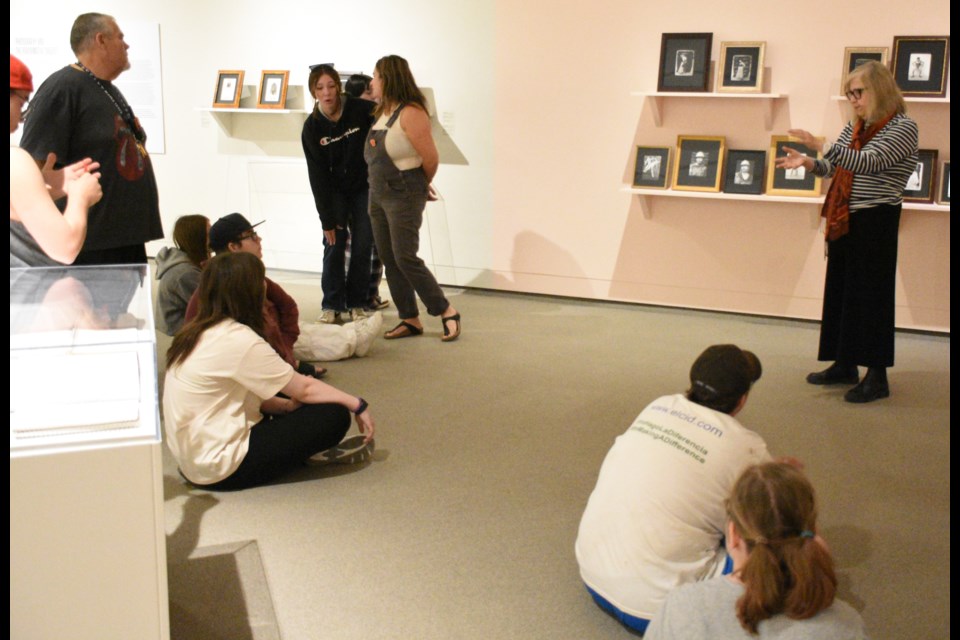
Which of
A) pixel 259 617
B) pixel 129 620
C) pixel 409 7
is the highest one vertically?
pixel 409 7

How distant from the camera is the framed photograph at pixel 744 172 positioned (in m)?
5.34

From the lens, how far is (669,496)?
6.93ft

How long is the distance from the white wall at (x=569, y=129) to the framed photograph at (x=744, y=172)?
0.09m

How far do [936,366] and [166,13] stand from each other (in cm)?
574

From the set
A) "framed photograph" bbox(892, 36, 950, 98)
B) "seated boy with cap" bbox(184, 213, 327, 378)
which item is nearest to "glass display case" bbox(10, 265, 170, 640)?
"seated boy with cap" bbox(184, 213, 327, 378)

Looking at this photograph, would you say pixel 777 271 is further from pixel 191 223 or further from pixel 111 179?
pixel 111 179

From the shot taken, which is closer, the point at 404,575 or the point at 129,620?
the point at 129,620

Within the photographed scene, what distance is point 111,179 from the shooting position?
3305 mm

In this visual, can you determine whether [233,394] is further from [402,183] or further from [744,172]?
[744,172]

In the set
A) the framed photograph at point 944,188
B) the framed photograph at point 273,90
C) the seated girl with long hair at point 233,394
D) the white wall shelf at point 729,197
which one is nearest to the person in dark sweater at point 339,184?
the framed photograph at point 273,90

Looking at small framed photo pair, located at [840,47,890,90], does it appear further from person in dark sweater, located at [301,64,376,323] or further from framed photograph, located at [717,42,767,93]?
person in dark sweater, located at [301,64,376,323]

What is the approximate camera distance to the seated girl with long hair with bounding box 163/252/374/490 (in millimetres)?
2752

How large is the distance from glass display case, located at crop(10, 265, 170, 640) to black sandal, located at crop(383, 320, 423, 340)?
10.2 ft

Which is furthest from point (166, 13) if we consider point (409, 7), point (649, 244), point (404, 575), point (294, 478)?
point (404, 575)
